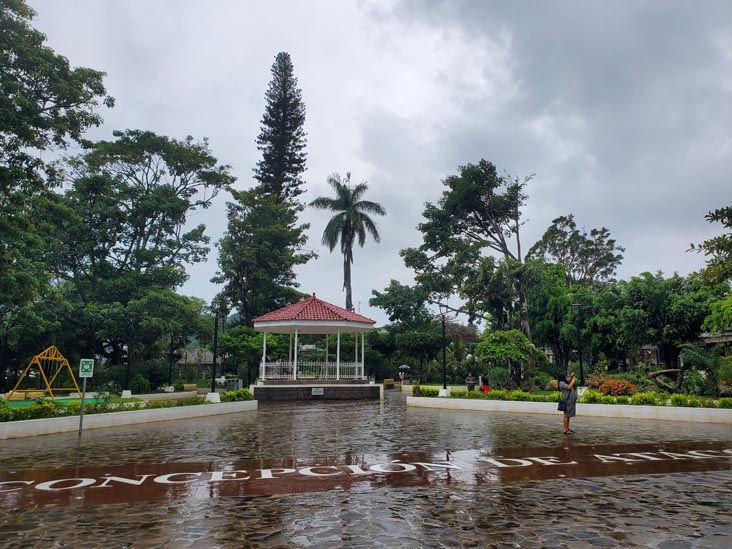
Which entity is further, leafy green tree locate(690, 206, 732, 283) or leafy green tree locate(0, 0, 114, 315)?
leafy green tree locate(0, 0, 114, 315)

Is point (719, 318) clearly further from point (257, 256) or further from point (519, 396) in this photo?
point (257, 256)

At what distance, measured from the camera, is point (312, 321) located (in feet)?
91.7

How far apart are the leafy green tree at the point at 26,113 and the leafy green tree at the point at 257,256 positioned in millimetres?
20484

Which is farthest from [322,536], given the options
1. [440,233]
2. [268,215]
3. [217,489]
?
[268,215]

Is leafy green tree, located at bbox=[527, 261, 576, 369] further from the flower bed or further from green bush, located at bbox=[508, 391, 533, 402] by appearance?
green bush, located at bbox=[508, 391, 533, 402]

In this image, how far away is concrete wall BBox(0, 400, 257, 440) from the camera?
12.9m

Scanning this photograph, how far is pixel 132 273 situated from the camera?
3359 cm

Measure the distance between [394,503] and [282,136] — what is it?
48.8m

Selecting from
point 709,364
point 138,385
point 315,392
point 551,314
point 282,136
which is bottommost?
point 315,392

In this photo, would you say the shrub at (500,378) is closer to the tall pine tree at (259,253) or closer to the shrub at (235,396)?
the shrub at (235,396)

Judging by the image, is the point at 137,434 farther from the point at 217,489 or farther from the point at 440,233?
the point at 440,233

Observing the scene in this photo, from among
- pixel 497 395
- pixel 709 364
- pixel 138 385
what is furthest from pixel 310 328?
pixel 709 364

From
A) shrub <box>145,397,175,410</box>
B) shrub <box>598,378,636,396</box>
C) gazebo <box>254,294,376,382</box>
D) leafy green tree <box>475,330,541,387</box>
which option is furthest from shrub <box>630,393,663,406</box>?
shrub <box>145,397,175,410</box>

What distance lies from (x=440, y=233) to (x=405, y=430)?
27449 mm
